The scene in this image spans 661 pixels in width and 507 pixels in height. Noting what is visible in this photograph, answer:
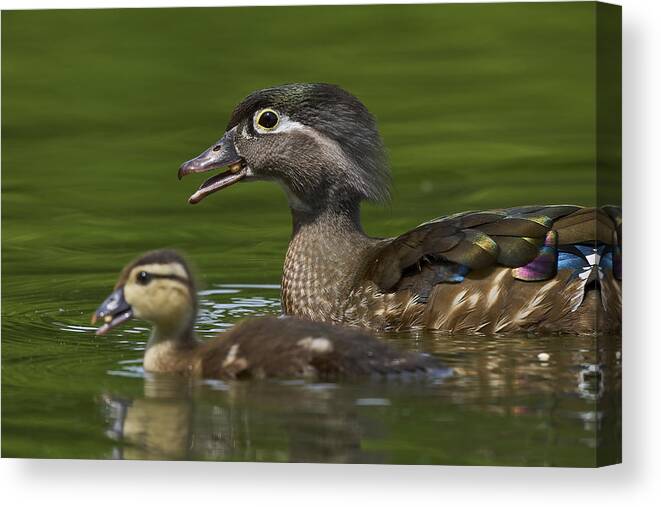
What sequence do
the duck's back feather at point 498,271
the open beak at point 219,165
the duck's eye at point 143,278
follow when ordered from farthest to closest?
the open beak at point 219,165 < the duck's back feather at point 498,271 < the duck's eye at point 143,278

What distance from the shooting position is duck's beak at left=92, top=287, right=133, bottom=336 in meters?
11.9

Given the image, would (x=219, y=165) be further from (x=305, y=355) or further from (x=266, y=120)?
(x=305, y=355)

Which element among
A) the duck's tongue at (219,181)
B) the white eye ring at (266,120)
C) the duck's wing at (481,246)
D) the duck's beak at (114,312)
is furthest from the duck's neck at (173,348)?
the white eye ring at (266,120)

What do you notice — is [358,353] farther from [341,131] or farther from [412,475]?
[341,131]

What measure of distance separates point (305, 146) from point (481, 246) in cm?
123

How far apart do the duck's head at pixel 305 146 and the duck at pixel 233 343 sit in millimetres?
1326

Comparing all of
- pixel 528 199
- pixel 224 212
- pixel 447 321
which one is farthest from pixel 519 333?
pixel 224 212

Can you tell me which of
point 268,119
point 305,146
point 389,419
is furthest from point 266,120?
point 389,419

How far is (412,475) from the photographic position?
1164 centimetres

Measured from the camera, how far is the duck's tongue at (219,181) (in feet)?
43.5

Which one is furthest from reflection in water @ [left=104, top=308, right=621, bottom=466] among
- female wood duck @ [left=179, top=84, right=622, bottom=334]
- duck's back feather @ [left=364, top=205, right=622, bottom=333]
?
duck's back feather @ [left=364, top=205, right=622, bottom=333]

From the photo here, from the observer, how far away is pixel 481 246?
12.7 metres

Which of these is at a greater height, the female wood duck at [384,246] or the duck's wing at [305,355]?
the female wood duck at [384,246]

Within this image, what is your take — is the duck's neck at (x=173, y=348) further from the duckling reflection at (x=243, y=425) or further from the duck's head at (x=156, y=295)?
the duckling reflection at (x=243, y=425)
